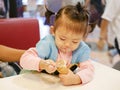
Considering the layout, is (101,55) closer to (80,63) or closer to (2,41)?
(2,41)

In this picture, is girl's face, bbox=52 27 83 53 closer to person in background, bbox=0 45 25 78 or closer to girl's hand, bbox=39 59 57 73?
girl's hand, bbox=39 59 57 73

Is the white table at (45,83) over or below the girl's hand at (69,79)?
below

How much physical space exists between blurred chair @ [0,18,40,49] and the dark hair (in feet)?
1.91

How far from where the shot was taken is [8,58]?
3.91 ft

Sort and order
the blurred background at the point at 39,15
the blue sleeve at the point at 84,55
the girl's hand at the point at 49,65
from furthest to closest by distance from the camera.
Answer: the blurred background at the point at 39,15 < the blue sleeve at the point at 84,55 < the girl's hand at the point at 49,65

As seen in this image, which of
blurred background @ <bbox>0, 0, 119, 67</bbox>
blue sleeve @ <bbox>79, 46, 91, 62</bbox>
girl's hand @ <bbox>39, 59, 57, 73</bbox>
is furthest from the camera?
blurred background @ <bbox>0, 0, 119, 67</bbox>

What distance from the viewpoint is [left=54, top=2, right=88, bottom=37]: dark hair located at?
2.82ft

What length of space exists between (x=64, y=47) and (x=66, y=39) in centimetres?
4

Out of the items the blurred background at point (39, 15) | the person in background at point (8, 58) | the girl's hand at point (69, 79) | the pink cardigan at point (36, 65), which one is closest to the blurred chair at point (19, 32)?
the person in background at point (8, 58)

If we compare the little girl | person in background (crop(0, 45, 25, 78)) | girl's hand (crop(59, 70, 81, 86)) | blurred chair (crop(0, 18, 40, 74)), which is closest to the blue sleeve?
the little girl

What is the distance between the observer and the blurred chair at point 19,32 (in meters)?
1.39

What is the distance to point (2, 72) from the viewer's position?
126cm

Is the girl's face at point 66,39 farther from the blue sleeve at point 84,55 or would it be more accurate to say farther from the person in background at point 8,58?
the person in background at point 8,58

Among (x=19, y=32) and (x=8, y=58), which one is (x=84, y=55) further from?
(x=19, y=32)
